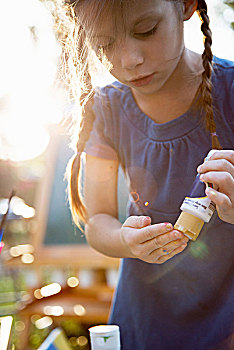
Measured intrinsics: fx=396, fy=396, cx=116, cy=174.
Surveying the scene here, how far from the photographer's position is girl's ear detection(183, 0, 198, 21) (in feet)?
A: 2.55

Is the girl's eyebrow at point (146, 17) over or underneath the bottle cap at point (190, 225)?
over

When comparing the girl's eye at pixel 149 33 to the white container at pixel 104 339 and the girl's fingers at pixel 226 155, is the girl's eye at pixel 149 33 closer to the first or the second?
the girl's fingers at pixel 226 155

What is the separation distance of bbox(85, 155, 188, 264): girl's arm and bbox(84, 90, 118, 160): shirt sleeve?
0.02 meters

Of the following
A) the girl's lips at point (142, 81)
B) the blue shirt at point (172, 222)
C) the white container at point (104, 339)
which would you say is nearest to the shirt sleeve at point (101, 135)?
the blue shirt at point (172, 222)

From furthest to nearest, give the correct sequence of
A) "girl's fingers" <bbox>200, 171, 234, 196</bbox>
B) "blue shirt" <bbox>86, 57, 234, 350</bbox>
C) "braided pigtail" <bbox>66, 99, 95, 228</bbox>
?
"braided pigtail" <bbox>66, 99, 95, 228</bbox>, "blue shirt" <bbox>86, 57, 234, 350</bbox>, "girl's fingers" <bbox>200, 171, 234, 196</bbox>

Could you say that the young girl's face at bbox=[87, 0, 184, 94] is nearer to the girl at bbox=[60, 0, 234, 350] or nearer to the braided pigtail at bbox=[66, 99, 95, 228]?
the girl at bbox=[60, 0, 234, 350]

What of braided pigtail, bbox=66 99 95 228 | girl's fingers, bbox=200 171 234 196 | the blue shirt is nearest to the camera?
girl's fingers, bbox=200 171 234 196

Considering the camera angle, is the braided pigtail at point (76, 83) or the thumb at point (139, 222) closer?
the thumb at point (139, 222)

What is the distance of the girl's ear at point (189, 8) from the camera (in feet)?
2.55

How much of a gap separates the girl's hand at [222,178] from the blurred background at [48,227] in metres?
0.33

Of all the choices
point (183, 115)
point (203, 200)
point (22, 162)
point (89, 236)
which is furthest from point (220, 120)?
point (22, 162)

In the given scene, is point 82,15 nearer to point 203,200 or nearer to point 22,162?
point 203,200

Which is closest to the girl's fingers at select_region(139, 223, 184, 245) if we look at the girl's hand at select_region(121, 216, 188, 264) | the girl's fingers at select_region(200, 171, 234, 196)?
the girl's hand at select_region(121, 216, 188, 264)

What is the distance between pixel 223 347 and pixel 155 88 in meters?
0.54
